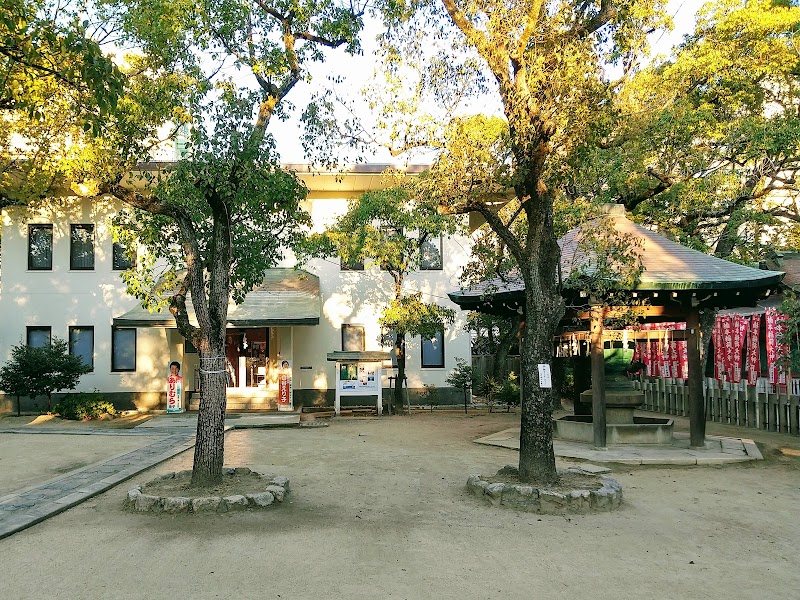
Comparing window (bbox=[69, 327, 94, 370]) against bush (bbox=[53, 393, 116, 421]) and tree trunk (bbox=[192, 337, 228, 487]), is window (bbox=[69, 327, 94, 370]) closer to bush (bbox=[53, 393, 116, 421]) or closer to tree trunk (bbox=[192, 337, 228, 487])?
bush (bbox=[53, 393, 116, 421])

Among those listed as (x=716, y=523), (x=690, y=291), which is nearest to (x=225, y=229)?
(x=716, y=523)

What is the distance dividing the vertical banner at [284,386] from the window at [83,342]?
20.6ft

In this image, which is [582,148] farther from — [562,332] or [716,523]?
[562,332]

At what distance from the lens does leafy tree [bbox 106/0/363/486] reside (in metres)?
8.05

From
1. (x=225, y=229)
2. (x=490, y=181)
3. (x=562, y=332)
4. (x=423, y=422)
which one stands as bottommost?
(x=423, y=422)

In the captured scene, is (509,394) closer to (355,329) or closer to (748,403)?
(355,329)

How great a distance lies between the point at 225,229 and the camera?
27.8 ft

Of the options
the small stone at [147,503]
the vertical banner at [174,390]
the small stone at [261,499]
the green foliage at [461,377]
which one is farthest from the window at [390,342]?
the small stone at [147,503]

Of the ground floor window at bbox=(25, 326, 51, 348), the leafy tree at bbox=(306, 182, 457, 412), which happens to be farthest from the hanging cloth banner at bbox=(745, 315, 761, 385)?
the ground floor window at bbox=(25, 326, 51, 348)

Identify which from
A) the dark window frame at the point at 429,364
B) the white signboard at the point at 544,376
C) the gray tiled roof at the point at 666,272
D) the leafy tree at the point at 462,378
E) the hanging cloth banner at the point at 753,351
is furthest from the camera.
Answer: the dark window frame at the point at 429,364

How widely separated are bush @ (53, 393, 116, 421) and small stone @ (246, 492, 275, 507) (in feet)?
41.3

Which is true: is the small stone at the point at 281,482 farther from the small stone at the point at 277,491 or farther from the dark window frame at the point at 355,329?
the dark window frame at the point at 355,329

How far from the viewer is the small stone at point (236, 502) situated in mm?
7422

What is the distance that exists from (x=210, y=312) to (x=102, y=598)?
12.7 feet
